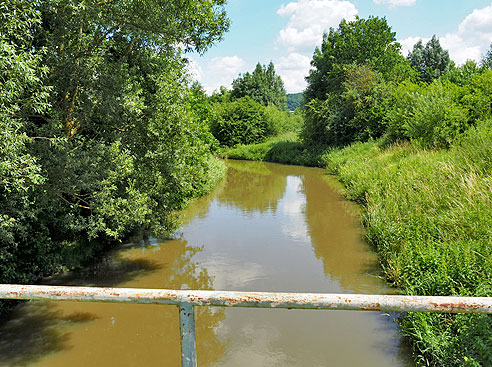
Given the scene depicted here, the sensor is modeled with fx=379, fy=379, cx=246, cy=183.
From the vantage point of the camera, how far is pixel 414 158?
15.5 meters

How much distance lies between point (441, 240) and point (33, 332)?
781 cm

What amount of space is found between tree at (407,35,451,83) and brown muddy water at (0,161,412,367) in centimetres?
3642

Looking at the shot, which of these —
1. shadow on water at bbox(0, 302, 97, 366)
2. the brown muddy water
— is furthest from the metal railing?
shadow on water at bbox(0, 302, 97, 366)

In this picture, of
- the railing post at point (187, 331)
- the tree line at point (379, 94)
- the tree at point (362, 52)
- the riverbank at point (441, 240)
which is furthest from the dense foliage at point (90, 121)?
the tree at point (362, 52)

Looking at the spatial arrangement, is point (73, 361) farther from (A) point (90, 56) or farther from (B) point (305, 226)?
(B) point (305, 226)

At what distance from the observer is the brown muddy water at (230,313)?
19.4 feet

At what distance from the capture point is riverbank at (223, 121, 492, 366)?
4743 millimetres

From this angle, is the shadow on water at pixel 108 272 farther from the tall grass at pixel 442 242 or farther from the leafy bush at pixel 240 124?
the leafy bush at pixel 240 124

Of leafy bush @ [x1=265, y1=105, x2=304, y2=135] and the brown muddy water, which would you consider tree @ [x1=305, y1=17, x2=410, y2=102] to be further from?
the brown muddy water

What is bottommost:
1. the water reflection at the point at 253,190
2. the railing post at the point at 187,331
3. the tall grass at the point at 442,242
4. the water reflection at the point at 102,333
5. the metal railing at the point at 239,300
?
the water reflection at the point at 102,333

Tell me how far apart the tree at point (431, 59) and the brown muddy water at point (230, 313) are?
1434 inches

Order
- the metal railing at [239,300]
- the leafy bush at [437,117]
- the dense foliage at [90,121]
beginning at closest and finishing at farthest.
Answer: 1. the metal railing at [239,300]
2. the dense foliage at [90,121]
3. the leafy bush at [437,117]

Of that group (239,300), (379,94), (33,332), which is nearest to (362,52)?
(379,94)

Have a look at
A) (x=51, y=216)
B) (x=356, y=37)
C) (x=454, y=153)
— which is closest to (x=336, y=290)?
(x=51, y=216)
